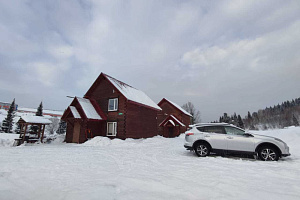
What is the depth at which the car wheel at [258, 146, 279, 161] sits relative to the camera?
22.5 ft

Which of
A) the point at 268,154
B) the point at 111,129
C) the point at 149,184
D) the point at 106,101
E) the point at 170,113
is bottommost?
the point at 149,184

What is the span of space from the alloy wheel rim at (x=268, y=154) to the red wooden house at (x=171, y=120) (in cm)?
2117

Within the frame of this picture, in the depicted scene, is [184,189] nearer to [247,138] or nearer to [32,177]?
[32,177]

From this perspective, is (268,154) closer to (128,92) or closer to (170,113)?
(128,92)

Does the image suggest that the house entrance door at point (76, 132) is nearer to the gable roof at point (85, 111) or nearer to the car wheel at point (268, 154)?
the gable roof at point (85, 111)

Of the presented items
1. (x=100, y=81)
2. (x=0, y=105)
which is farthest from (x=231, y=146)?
(x=0, y=105)

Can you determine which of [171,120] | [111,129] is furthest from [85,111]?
[171,120]

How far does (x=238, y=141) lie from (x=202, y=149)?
1.78 m

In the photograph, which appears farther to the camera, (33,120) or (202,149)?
(33,120)

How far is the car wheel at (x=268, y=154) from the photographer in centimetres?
684

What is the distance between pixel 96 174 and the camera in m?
4.58

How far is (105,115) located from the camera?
1767 cm

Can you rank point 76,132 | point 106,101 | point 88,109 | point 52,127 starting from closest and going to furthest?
1. point 76,132
2. point 88,109
3. point 106,101
4. point 52,127

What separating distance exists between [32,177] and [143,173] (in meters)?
3.14
